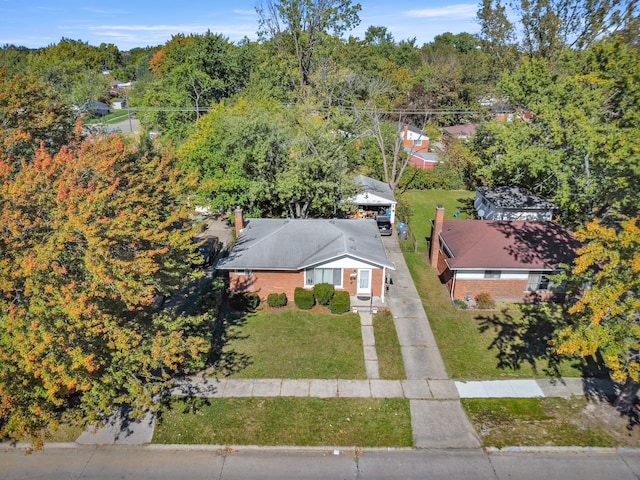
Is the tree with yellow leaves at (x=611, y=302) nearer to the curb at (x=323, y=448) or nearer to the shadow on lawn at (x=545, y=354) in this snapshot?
the shadow on lawn at (x=545, y=354)

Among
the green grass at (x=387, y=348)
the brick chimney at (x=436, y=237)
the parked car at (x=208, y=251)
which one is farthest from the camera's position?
the parked car at (x=208, y=251)

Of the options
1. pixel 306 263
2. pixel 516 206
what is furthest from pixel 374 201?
pixel 306 263

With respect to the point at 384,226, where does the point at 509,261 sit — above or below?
above

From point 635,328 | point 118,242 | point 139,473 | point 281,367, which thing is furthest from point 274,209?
point 635,328

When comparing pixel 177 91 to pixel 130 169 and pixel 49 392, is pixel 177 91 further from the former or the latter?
pixel 49 392

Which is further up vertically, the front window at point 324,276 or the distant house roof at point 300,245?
the distant house roof at point 300,245

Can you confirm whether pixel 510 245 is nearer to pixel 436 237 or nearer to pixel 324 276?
pixel 436 237

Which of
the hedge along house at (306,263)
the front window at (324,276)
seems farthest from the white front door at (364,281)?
the front window at (324,276)
